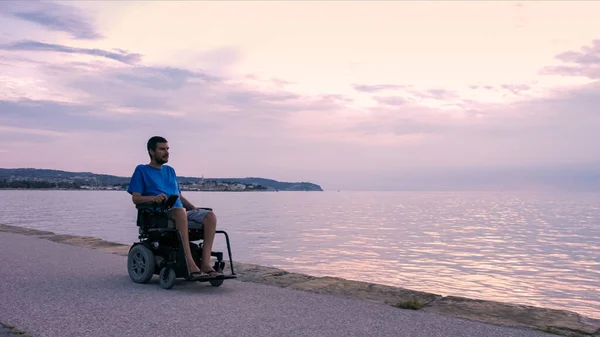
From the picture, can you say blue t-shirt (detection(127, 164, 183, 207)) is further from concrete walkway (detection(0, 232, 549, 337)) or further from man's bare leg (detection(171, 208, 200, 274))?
concrete walkway (detection(0, 232, 549, 337))

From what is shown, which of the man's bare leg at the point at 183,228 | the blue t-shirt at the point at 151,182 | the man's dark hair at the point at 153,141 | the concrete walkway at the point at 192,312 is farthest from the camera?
the man's dark hair at the point at 153,141

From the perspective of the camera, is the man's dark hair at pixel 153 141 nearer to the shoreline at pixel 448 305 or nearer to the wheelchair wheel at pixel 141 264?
the wheelchair wheel at pixel 141 264

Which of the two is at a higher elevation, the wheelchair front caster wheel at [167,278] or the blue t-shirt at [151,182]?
the blue t-shirt at [151,182]

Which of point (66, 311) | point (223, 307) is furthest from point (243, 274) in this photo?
point (66, 311)

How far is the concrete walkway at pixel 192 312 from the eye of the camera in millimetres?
4227

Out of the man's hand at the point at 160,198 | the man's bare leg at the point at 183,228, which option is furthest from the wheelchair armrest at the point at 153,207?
the man's bare leg at the point at 183,228

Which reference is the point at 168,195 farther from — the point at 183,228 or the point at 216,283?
the point at 216,283

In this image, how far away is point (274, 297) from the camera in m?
5.59

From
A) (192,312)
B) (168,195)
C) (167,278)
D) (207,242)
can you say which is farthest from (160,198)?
(192,312)

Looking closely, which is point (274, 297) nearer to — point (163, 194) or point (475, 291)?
point (163, 194)

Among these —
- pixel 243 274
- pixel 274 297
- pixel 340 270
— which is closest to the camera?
pixel 274 297

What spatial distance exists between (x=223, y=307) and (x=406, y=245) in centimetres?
2029

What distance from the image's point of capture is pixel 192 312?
4.80 metres

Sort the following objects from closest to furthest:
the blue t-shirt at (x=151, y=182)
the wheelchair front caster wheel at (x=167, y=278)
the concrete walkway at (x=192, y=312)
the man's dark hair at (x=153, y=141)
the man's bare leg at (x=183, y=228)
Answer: the concrete walkway at (x=192, y=312), the man's bare leg at (x=183, y=228), the wheelchair front caster wheel at (x=167, y=278), the blue t-shirt at (x=151, y=182), the man's dark hair at (x=153, y=141)
